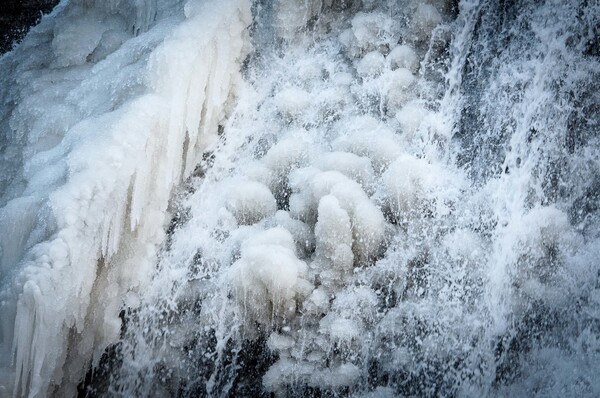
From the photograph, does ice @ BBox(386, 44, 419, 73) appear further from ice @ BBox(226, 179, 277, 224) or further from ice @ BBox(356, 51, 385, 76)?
ice @ BBox(226, 179, 277, 224)

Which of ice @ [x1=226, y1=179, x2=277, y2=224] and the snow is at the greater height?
the snow

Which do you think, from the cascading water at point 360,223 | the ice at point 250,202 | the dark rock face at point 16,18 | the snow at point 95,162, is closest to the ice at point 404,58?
the cascading water at point 360,223

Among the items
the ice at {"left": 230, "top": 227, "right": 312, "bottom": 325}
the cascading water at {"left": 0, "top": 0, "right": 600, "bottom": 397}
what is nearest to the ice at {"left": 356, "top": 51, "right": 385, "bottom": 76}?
the cascading water at {"left": 0, "top": 0, "right": 600, "bottom": 397}

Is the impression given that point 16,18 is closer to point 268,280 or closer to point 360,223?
point 268,280

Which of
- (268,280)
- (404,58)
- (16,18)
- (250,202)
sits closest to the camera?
(268,280)

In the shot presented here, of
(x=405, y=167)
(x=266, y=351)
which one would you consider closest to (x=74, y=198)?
(x=266, y=351)

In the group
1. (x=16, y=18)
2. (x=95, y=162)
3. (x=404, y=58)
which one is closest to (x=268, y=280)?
(x=95, y=162)
